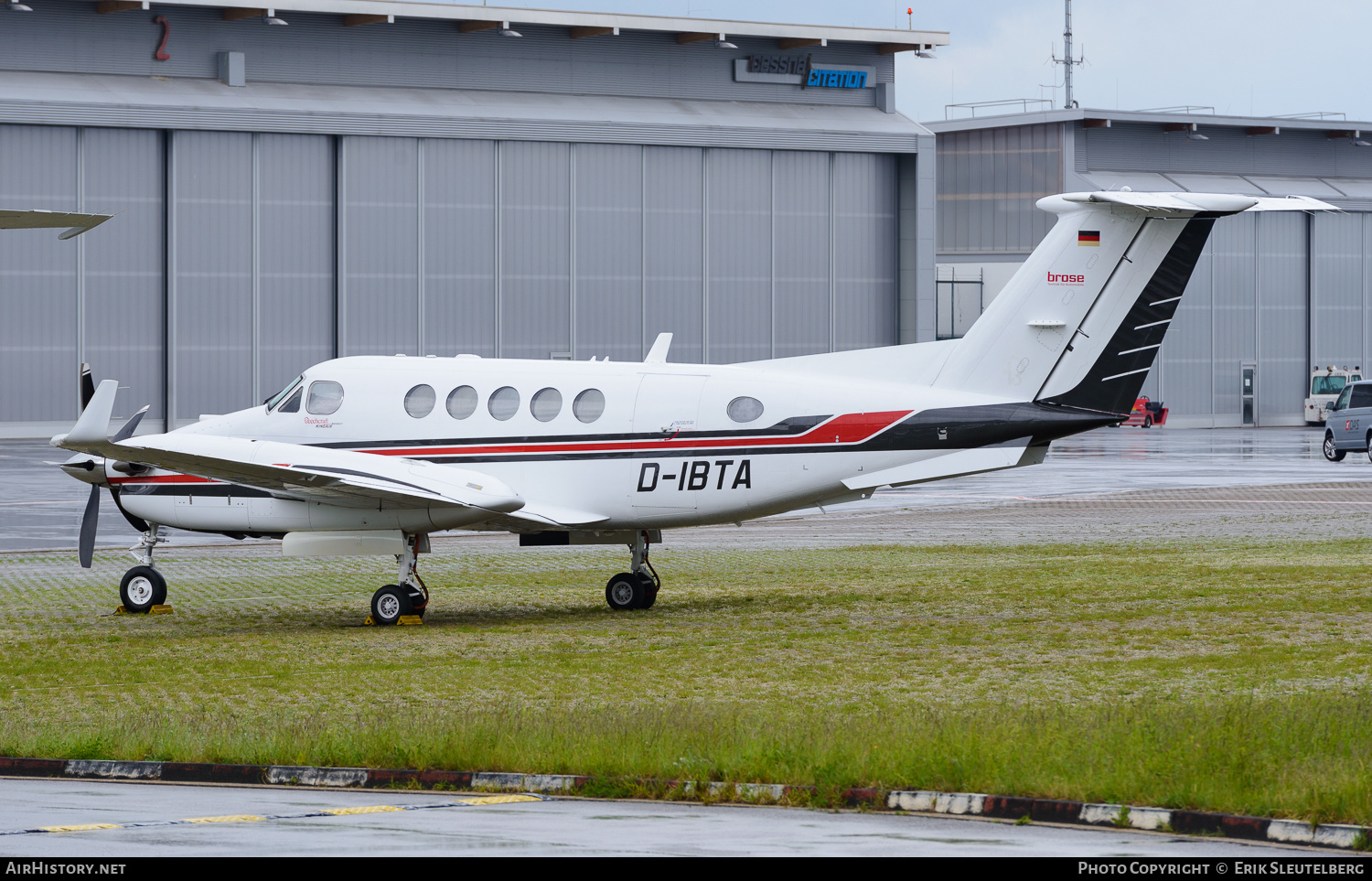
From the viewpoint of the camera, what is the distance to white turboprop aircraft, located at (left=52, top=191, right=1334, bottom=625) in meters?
18.2

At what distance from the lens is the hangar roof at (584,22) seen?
196ft

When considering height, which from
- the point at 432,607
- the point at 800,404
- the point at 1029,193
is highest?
the point at 1029,193

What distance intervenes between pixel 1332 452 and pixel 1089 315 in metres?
33.5

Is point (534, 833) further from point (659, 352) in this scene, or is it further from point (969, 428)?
point (659, 352)

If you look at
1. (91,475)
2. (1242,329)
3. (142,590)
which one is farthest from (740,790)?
(1242,329)

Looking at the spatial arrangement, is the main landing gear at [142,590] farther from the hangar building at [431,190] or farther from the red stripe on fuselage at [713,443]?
the hangar building at [431,190]

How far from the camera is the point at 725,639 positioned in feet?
54.6

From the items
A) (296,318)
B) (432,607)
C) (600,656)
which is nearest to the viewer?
(600,656)

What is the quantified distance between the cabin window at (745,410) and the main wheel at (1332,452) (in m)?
35.0

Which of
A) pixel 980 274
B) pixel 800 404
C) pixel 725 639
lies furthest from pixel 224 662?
pixel 980 274

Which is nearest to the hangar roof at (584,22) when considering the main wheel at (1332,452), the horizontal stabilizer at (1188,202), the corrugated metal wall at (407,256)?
the corrugated metal wall at (407,256)

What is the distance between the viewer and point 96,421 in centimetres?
1689

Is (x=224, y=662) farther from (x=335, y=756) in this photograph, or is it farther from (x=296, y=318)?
(x=296, y=318)
